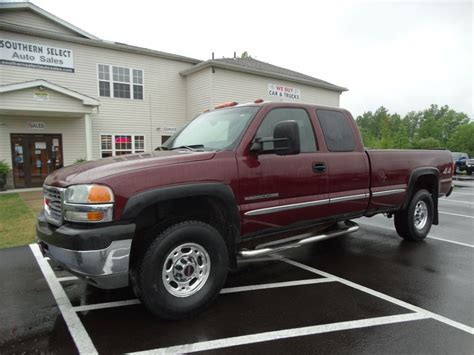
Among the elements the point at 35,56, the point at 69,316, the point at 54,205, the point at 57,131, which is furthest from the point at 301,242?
the point at 35,56

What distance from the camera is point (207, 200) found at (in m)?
3.47

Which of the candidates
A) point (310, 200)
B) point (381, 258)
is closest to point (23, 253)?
point (310, 200)

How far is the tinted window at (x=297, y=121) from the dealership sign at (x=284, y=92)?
53.6 ft

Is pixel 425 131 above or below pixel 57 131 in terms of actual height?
above

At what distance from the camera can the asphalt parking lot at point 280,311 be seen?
114 inches

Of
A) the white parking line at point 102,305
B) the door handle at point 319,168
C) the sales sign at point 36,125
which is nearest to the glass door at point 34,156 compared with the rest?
the sales sign at point 36,125

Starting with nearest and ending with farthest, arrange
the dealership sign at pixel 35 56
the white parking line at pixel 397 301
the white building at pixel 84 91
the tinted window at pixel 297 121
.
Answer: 1. the white parking line at pixel 397 301
2. the tinted window at pixel 297 121
3. the dealership sign at pixel 35 56
4. the white building at pixel 84 91

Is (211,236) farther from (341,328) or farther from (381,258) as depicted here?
(381,258)

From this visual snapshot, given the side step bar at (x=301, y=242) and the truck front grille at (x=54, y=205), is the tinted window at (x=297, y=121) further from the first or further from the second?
the truck front grille at (x=54, y=205)

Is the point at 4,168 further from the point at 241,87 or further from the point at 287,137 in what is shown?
the point at 287,137

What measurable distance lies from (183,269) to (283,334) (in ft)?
3.60

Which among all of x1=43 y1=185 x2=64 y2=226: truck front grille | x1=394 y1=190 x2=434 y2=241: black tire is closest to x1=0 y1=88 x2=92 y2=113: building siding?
x1=43 y1=185 x2=64 y2=226: truck front grille

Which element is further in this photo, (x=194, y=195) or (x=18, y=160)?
(x=18, y=160)

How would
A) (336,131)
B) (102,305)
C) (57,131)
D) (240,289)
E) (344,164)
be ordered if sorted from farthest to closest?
1. (57,131)
2. (336,131)
3. (344,164)
4. (240,289)
5. (102,305)
